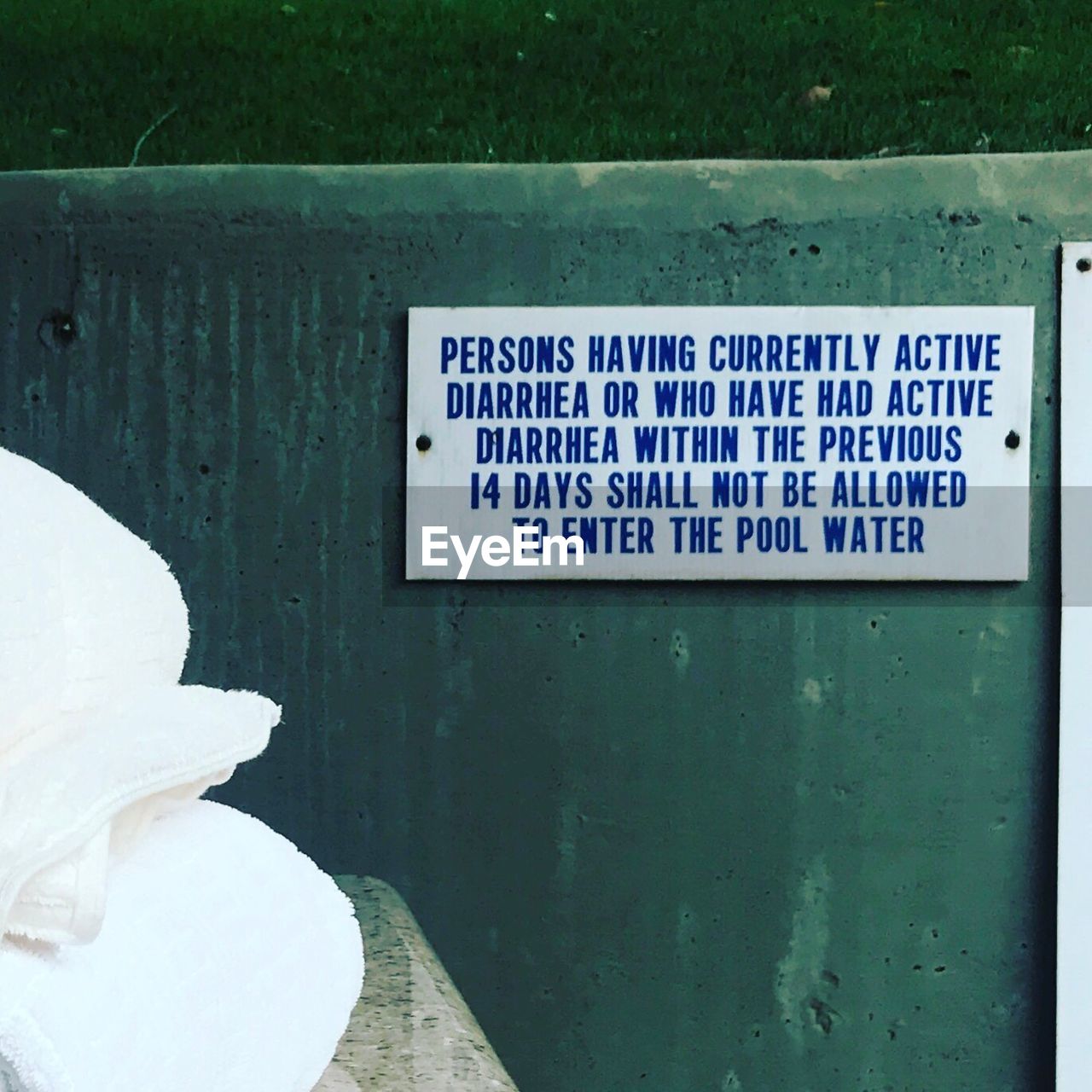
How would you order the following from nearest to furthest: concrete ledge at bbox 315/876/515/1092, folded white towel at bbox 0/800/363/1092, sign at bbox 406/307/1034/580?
folded white towel at bbox 0/800/363/1092 < concrete ledge at bbox 315/876/515/1092 < sign at bbox 406/307/1034/580

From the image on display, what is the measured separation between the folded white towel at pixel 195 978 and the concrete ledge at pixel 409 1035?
0.12m

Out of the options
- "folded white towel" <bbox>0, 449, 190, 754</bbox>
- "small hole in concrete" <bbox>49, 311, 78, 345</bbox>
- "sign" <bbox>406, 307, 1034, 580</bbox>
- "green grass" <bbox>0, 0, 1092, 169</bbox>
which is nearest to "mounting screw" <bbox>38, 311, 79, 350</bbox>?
"small hole in concrete" <bbox>49, 311, 78, 345</bbox>

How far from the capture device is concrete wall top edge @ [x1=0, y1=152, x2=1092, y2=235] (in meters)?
1.52

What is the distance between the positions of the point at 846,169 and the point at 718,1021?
1138 millimetres

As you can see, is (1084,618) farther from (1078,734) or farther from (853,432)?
(853,432)

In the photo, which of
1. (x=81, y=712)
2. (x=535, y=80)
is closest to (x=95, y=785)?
(x=81, y=712)

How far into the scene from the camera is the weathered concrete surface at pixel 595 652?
151 cm

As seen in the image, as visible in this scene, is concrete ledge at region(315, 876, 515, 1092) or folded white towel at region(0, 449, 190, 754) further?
concrete ledge at region(315, 876, 515, 1092)

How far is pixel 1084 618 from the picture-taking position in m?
1.50

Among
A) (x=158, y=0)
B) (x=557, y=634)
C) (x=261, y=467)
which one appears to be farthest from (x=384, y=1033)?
(x=158, y=0)

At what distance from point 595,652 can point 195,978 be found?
101cm

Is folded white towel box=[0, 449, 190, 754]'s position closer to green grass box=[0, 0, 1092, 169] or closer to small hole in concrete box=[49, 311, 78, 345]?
small hole in concrete box=[49, 311, 78, 345]
